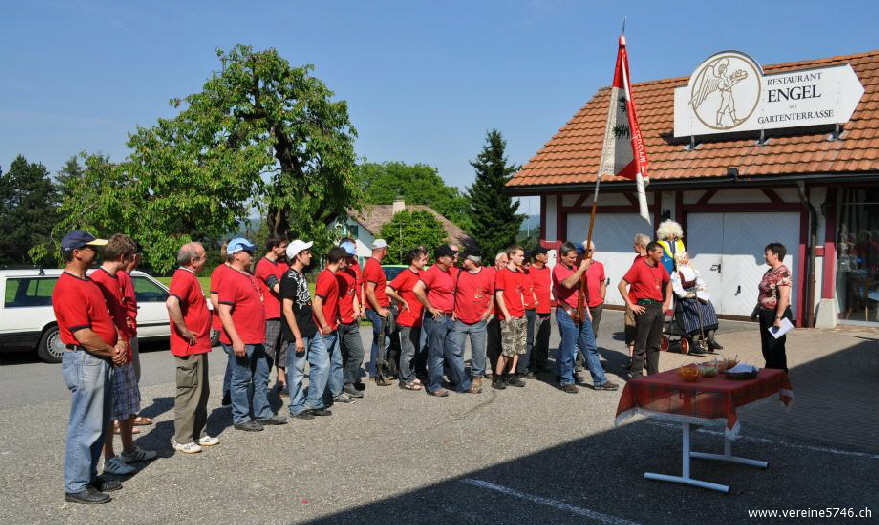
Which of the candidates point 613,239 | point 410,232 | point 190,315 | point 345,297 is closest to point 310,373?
point 345,297

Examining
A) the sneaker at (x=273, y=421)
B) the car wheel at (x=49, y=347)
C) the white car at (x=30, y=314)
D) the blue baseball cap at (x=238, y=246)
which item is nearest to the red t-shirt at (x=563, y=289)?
the sneaker at (x=273, y=421)

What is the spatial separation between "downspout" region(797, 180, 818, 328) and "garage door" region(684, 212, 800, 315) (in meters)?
Answer: 0.29

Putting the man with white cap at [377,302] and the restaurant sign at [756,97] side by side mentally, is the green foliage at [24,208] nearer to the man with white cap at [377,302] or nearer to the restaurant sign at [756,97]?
the restaurant sign at [756,97]

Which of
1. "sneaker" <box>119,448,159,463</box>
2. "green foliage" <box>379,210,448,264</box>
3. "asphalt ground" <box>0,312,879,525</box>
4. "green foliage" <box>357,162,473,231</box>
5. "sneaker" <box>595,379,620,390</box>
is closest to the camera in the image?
"asphalt ground" <box>0,312,879,525</box>

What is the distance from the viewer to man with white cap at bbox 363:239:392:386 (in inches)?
378

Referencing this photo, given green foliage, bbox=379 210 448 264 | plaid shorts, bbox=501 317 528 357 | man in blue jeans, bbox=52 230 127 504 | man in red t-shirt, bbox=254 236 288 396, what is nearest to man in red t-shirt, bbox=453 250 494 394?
plaid shorts, bbox=501 317 528 357

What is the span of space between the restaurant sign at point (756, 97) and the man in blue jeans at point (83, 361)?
46.5 ft

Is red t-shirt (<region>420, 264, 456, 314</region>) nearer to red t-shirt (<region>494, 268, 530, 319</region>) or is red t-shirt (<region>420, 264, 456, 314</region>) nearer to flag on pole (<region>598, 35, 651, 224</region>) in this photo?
red t-shirt (<region>494, 268, 530, 319</region>)

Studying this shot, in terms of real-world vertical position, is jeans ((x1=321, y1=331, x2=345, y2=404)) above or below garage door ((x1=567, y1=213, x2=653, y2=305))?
below

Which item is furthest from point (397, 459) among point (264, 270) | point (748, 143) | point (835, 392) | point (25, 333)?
point (748, 143)

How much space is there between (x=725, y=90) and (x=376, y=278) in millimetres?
10392

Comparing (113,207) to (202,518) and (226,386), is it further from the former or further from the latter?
(202,518)

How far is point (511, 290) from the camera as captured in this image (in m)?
9.45

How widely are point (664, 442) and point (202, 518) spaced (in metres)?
4.02
